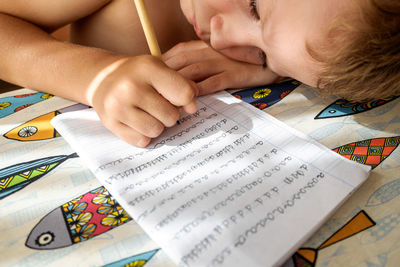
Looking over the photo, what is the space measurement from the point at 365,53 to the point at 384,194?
6.2 inches

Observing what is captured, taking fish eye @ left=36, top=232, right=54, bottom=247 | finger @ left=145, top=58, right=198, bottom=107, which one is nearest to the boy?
finger @ left=145, top=58, right=198, bottom=107

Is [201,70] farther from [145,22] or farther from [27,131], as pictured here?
[27,131]

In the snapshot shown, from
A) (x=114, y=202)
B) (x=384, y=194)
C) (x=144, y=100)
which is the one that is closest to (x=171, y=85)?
(x=144, y=100)

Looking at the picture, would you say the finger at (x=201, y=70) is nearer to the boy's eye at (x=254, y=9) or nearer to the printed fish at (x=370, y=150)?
the boy's eye at (x=254, y=9)

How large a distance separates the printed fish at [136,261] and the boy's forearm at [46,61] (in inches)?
9.4

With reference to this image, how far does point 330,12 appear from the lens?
0.34 metres

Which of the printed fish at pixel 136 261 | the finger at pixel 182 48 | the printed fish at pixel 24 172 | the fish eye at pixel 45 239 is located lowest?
the printed fish at pixel 136 261

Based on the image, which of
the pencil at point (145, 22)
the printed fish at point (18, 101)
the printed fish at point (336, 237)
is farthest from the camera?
the printed fish at point (18, 101)

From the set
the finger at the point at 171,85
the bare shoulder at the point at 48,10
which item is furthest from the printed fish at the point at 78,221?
the bare shoulder at the point at 48,10

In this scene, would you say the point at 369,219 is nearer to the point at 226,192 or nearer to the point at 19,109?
the point at 226,192

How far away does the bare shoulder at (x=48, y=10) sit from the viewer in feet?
1.64

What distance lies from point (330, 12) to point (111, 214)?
309 mm

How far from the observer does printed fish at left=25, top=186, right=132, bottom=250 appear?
11.1 inches

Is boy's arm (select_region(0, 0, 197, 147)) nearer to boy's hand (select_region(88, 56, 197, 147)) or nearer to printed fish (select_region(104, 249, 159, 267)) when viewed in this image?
boy's hand (select_region(88, 56, 197, 147))
